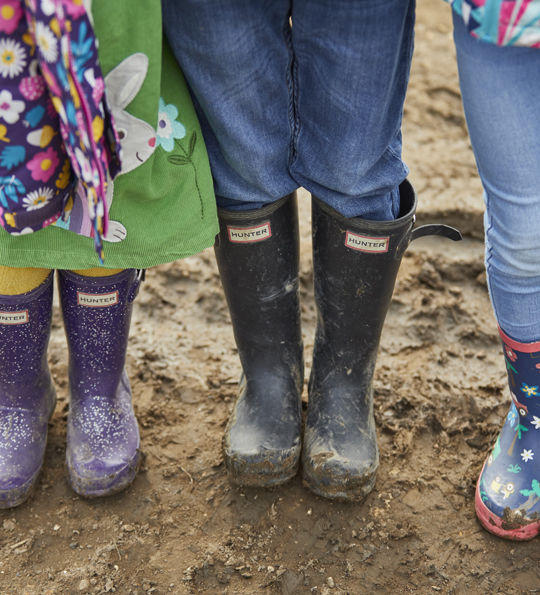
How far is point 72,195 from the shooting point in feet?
2.79

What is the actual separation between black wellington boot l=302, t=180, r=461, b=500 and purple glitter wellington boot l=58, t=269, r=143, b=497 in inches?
→ 14.5

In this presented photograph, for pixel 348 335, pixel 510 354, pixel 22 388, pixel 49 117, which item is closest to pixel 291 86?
pixel 49 117

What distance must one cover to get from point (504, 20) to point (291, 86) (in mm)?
334

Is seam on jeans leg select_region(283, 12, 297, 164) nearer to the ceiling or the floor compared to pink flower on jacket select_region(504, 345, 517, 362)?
nearer to the ceiling

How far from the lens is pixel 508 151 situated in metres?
0.81

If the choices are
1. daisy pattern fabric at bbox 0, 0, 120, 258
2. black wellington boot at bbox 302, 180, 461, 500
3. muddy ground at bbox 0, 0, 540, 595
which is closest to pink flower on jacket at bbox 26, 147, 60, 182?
daisy pattern fabric at bbox 0, 0, 120, 258

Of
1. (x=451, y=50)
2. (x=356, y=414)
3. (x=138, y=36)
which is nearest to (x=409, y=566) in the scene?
(x=356, y=414)

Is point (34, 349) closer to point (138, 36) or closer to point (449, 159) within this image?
point (138, 36)

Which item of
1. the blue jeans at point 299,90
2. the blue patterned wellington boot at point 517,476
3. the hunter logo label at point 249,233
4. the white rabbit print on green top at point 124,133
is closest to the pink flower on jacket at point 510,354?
the blue patterned wellington boot at point 517,476

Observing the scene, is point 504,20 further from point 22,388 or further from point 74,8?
point 22,388

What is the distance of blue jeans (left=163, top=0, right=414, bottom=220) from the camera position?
793 mm

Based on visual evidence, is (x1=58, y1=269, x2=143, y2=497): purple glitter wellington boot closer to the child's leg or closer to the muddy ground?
the muddy ground

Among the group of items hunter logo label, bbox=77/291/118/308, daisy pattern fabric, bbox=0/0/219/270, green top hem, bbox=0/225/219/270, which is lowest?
hunter logo label, bbox=77/291/118/308

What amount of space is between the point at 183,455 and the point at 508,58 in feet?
3.22
